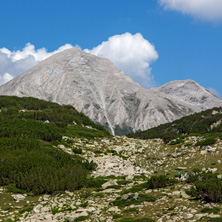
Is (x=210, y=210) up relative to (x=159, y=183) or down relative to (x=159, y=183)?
down

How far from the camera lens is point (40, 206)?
15.4m

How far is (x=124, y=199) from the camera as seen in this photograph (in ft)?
48.1

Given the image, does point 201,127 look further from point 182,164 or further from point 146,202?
point 146,202

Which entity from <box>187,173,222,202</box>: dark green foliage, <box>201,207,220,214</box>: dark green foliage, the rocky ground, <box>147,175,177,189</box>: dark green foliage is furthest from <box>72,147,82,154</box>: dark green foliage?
<box>201,207,220,214</box>: dark green foliage

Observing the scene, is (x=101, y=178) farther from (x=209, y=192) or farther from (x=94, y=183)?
(x=209, y=192)

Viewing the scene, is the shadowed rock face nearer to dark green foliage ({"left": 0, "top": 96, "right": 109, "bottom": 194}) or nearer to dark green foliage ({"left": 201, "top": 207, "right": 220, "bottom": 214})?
dark green foliage ({"left": 0, "top": 96, "right": 109, "bottom": 194})

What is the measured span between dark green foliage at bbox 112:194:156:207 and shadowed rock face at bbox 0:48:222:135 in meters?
121

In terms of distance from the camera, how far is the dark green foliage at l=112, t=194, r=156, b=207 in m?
13.9

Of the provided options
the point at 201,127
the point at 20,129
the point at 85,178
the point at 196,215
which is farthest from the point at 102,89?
the point at 196,215

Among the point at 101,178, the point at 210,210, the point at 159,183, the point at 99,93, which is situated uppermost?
the point at 99,93

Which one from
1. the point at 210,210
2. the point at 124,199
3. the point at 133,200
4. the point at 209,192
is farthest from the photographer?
the point at 124,199

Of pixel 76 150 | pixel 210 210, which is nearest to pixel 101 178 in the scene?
pixel 76 150

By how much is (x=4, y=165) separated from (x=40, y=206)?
6.76 meters

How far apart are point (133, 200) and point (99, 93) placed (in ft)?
478
